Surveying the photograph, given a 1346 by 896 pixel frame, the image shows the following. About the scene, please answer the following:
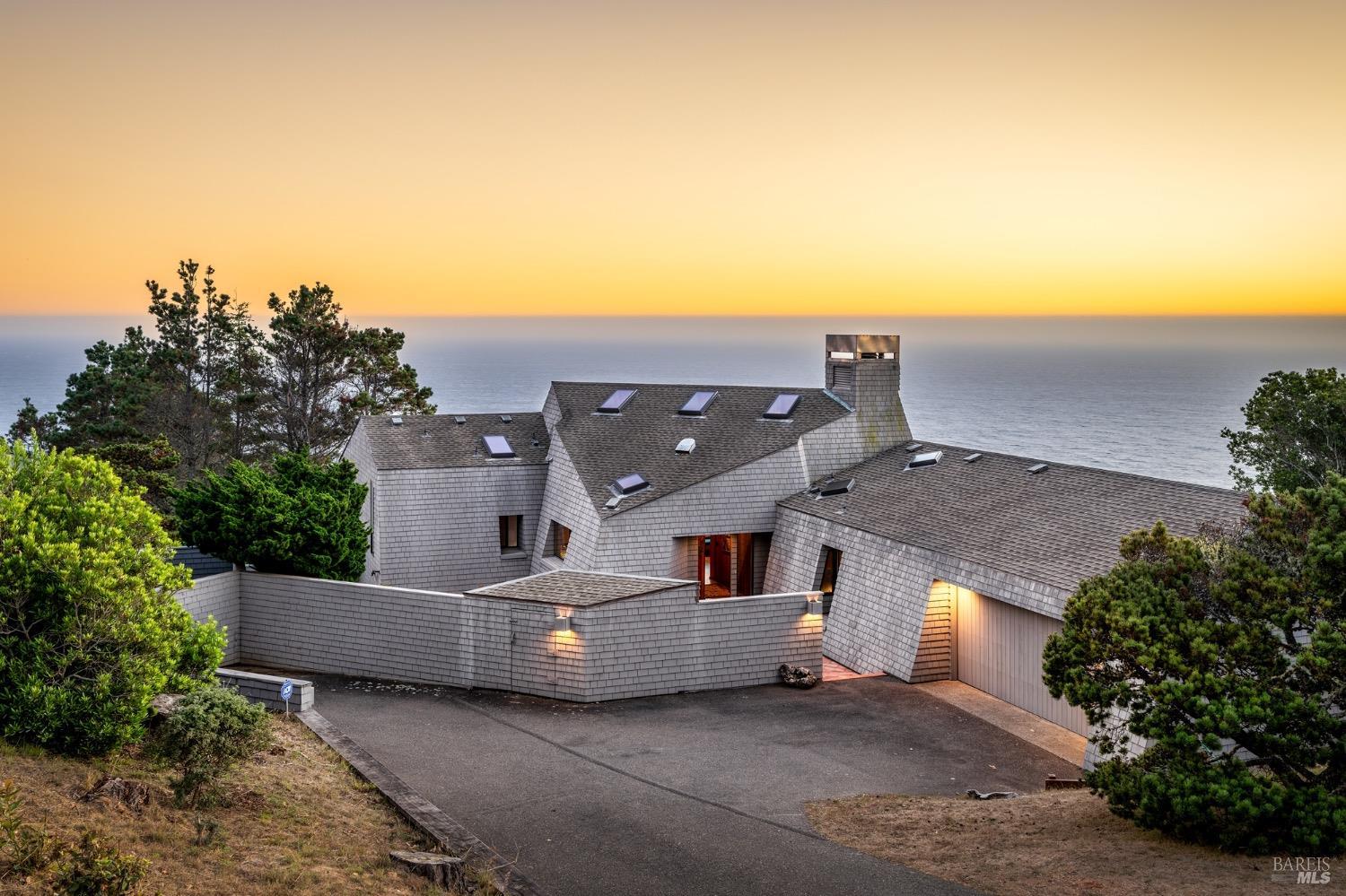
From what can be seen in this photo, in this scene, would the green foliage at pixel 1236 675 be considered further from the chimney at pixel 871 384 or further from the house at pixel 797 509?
the chimney at pixel 871 384

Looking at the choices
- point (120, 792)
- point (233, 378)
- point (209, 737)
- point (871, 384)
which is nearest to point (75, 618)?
point (209, 737)

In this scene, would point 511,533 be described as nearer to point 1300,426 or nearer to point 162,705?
point 162,705

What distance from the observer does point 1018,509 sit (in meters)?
22.8

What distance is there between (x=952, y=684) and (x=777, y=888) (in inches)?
440

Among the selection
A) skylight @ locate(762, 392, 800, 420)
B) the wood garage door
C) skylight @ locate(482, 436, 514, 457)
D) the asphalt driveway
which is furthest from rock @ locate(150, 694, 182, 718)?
skylight @ locate(762, 392, 800, 420)

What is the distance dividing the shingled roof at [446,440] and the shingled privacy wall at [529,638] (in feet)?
24.1

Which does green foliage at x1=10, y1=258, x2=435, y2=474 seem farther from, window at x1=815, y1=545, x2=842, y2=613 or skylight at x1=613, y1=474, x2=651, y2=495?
window at x1=815, y1=545, x2=842, y2=613

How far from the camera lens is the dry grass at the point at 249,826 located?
32.7 ft

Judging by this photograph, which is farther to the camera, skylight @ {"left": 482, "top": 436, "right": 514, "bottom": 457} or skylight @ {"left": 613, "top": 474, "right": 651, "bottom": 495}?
skylight @ {"left": 482, "top": 436, "right": 514, "bottom": 457}

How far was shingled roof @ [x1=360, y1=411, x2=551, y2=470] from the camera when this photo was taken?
99.2 ft

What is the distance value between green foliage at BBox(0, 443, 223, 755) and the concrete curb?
2.58 metres

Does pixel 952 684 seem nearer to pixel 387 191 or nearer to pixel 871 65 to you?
pixel 871 65

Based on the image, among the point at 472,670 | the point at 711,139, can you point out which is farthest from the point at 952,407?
the point at 472,670

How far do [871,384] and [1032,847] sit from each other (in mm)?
18887
